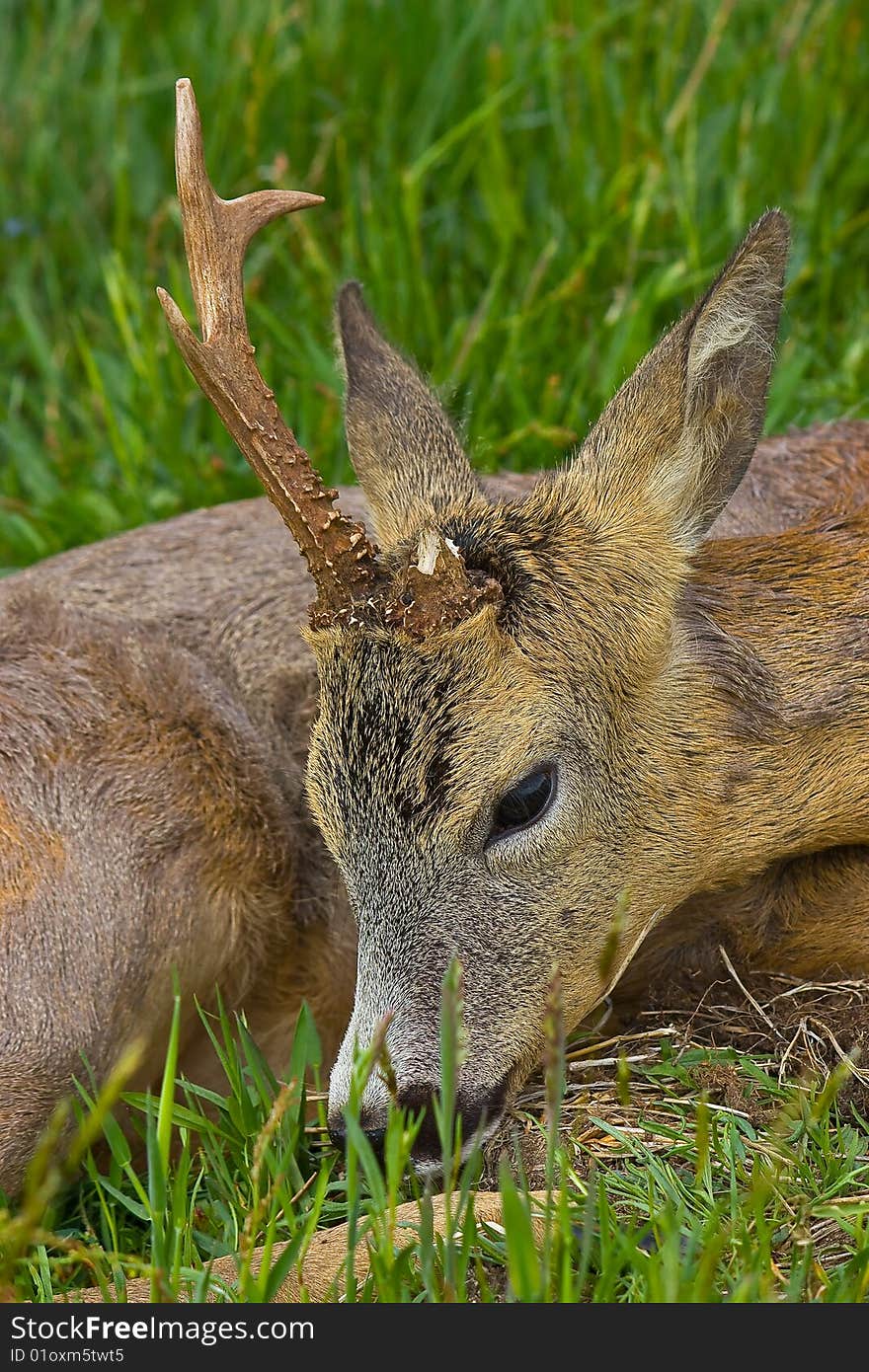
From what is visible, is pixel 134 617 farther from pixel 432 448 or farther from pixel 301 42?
pixel 301 42

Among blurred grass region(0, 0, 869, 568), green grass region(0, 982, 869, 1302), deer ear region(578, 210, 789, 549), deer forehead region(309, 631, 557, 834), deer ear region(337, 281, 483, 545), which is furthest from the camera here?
blurred grass region(0, 0, 869, 568)

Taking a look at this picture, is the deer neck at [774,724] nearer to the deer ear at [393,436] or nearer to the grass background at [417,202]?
the deer ear at [393,436]

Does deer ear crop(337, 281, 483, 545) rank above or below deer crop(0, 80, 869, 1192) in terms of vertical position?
above

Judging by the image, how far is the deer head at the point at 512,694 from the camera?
3.82m

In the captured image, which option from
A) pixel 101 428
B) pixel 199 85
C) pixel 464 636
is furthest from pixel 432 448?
pixel 199 85

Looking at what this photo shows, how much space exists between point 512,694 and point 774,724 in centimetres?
63

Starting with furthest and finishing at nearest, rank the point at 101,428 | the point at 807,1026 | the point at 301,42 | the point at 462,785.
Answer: the point at 301,42
the point at 101,428
the point at 807,1026
the point at 462,785

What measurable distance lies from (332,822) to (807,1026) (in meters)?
1.15

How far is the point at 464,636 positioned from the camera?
3834 mm

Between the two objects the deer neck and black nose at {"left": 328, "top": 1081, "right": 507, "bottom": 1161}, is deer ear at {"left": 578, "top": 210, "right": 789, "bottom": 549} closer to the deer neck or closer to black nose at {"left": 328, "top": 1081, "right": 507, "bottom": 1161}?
the deer neck

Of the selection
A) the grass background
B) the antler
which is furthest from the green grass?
the grass background

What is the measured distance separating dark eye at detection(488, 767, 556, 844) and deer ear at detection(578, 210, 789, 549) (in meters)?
0.68

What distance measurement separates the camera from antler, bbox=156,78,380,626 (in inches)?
152

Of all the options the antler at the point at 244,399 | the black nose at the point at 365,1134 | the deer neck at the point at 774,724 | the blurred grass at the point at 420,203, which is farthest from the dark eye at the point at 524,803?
the blurred grass at the point at 420,203
